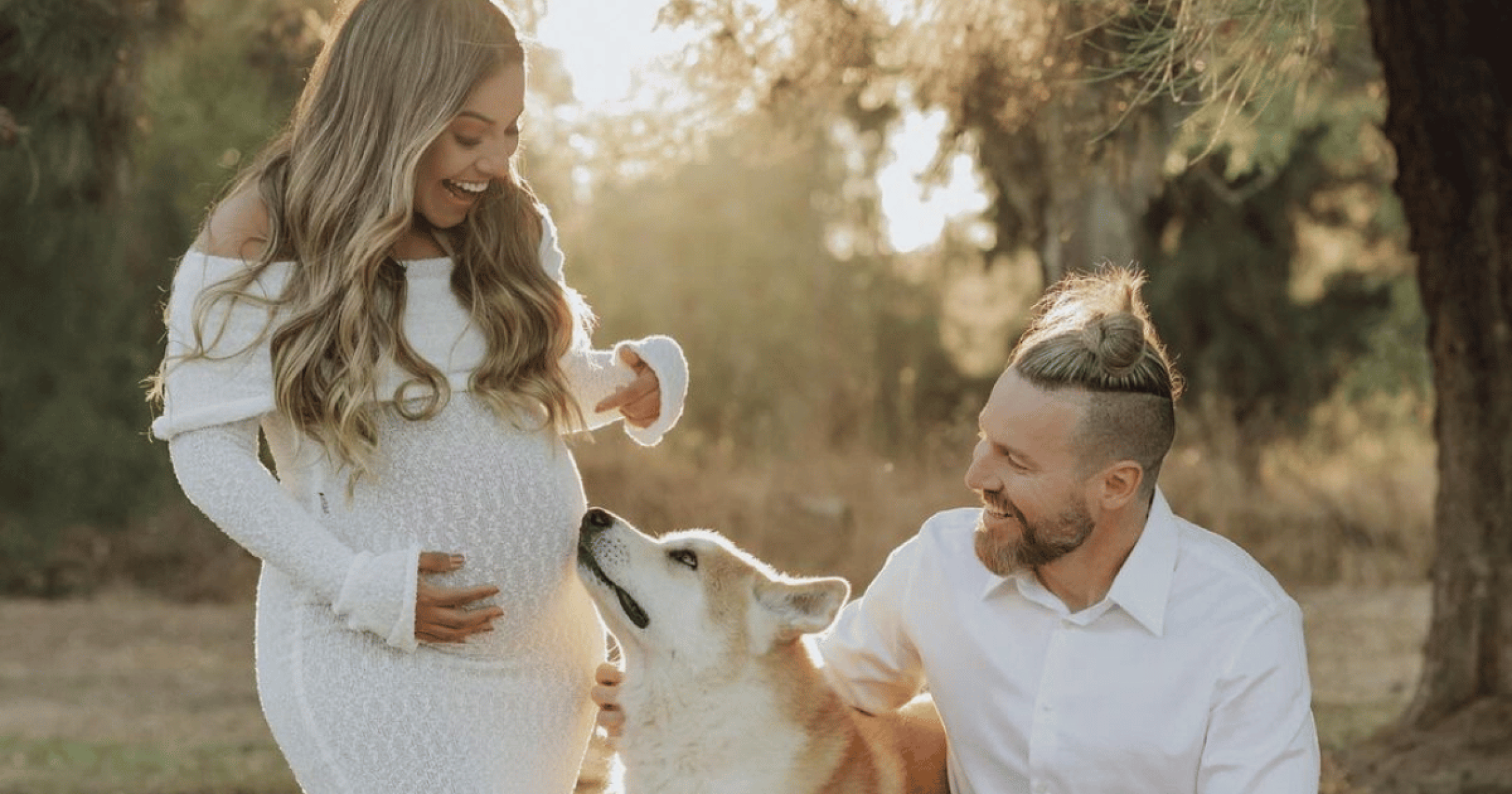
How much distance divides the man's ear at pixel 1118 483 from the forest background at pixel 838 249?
5.35 ft

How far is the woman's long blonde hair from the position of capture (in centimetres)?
A: 324

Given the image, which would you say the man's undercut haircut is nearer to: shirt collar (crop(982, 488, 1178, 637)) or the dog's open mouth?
shirt collar (crop(982, 488, 1178, 637))

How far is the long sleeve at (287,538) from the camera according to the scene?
124 inches

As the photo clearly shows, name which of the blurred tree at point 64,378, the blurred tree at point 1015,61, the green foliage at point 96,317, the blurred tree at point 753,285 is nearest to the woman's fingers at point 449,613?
the blurred tree at point 1015,61

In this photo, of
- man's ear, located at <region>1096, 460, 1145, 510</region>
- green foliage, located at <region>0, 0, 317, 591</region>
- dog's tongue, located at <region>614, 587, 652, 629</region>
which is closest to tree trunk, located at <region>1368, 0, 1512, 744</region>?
man's ear, located at <region>1096, 460, 1145, 510</region>

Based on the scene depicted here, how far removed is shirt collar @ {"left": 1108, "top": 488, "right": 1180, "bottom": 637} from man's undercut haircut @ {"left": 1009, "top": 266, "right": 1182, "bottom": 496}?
10cm

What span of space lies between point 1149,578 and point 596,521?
111 centimetres

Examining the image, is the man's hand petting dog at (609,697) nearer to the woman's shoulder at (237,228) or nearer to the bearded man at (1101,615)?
the bearded man at (1101,615)

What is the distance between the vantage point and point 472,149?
3404mm

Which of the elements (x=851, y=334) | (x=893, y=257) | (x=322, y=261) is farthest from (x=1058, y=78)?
(x=893, y=257)

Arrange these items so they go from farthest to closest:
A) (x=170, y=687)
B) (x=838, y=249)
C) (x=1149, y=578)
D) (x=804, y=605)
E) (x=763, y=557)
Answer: (x=838, y=249)
(x=763, y=557)
(x=170, y=687)
(x=804, y=605)
(x=1149, y=578)

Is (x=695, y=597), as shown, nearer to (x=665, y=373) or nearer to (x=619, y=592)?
(x=619, y=592)

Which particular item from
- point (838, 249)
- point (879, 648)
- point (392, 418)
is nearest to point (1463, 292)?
point (879, 648)

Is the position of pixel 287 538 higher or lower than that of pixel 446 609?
higher
